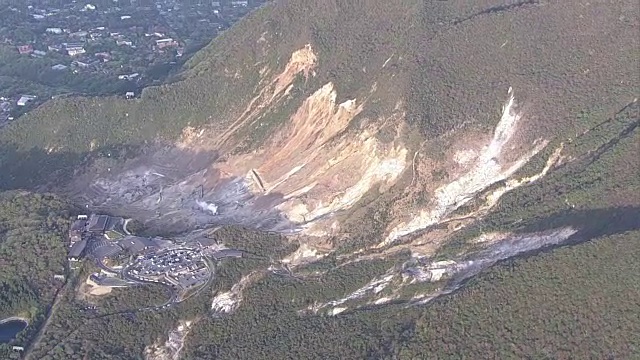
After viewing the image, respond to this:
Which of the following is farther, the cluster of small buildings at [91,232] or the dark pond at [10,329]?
the cluster of small buildings at [91,232]

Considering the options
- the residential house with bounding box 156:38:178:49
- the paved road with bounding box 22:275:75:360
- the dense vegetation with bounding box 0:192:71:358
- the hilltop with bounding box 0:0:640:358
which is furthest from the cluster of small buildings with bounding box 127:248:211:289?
the residential house with bounding box 156:38:178:49

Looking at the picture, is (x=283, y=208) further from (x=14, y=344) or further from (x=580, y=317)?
(x=580, y=317)

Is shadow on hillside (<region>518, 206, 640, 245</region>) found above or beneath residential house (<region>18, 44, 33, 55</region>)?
beneath

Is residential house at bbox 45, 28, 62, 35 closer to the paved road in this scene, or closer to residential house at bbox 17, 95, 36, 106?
residential house at bbox 17, 95, 36, 106

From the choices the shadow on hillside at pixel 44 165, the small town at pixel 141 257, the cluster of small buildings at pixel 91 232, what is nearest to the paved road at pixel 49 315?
the small town at pixel 141 257

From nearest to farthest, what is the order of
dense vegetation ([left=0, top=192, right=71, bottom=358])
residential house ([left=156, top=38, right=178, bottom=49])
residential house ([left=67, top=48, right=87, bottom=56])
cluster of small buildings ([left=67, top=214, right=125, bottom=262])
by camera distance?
1. dense vegetation ([left=0, top=192, right=71, bottom=358])
2. cluster of small buildings ([left=67, top=214, right=125, bottom=262])
3. residential house ([left=67, top=48, right=87, bottom=56])
4. residential house ([left=156, top=38, right=178, bottom=49])

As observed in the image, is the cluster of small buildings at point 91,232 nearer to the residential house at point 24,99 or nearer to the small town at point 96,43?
the small town at point 96,43

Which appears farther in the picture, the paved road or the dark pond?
the dark pond
